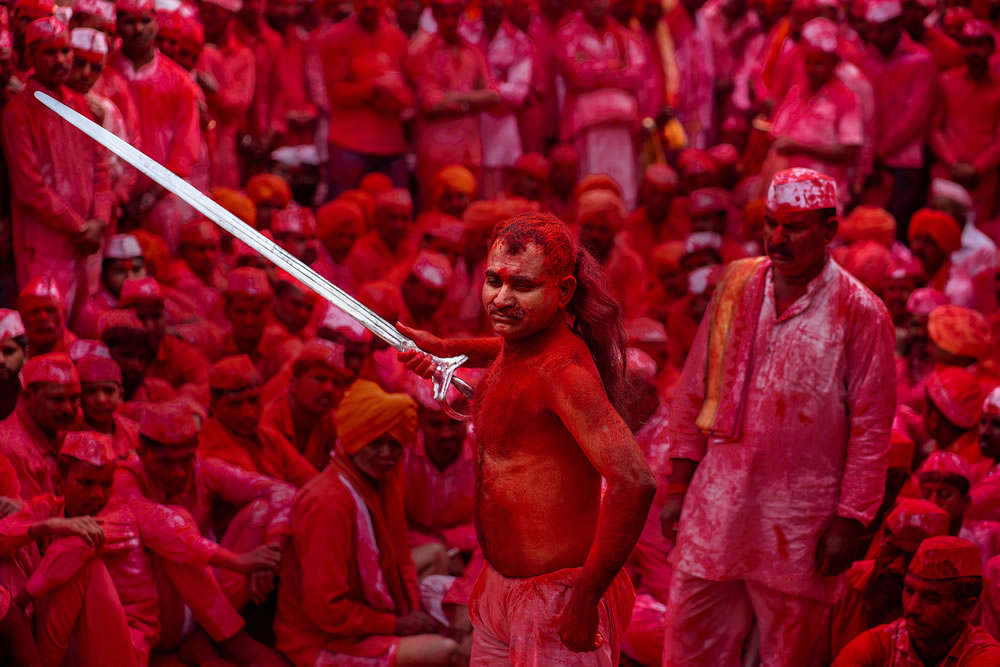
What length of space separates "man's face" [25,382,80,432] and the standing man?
8.88 feet

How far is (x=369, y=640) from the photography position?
5906 millimetres

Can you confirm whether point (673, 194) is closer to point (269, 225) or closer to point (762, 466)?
point (269, 225)

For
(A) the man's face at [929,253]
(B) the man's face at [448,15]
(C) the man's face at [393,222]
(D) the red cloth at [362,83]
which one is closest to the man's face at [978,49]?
(A) the man's face at [929,253]

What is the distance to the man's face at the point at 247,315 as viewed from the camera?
7785mm

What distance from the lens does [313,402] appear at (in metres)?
6.97

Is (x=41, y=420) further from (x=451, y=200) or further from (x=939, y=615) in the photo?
(x=451, y=200)

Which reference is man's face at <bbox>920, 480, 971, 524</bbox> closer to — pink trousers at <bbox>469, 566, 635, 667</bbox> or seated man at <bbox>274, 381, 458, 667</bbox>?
seated man at <bbox>274, 381, 458, 667</bbox>

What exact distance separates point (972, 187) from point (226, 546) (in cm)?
662

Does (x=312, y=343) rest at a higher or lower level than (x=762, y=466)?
lower

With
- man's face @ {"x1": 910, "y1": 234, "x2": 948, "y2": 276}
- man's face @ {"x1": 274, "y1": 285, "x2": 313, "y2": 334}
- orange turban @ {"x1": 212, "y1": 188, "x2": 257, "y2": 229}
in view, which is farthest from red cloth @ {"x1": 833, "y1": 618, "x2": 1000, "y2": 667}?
orange turban @ {"x1": 212, "y1": 188, "x2": 257, "y2": 229}

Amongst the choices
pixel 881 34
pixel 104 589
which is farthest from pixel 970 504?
pixel 881 34

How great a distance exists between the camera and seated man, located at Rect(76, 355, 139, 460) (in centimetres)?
637

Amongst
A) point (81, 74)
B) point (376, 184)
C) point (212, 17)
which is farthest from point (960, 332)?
point (212, 17)

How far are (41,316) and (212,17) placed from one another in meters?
4.11
